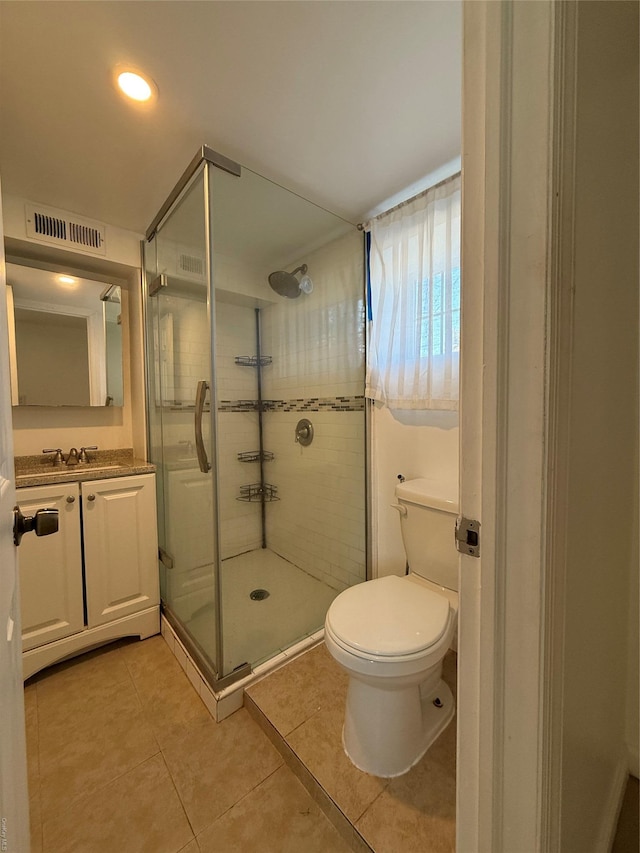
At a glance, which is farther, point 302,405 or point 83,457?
point 302,405

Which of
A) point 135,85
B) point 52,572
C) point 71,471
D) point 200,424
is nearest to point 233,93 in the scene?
point 135,85

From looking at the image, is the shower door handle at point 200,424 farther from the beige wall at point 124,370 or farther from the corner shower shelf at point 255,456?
the corner shower shelf at point 255,456

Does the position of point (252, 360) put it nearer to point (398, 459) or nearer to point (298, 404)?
point (298, 404)

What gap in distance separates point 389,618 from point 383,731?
330mm

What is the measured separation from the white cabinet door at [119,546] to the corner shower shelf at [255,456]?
28.5 inches

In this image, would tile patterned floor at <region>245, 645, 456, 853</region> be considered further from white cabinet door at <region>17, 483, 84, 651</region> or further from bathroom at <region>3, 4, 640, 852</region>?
white cabinet door at <region>17, 483, 84, 651</region>

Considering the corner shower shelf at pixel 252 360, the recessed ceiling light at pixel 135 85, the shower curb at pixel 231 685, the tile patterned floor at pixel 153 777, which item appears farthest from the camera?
the corner shower shelf at pixel 252 360

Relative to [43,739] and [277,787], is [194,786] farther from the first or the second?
[43,739]

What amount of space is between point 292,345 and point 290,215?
2.37 feet

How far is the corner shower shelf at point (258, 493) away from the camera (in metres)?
2.38

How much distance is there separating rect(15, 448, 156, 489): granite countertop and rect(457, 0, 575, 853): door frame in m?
1.66

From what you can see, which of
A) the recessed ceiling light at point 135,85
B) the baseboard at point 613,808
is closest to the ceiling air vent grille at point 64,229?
the recessed ceiling light at point 135,85

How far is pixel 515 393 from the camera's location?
50cm

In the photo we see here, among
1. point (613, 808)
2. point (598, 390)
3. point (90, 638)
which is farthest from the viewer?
point (90, 638)
